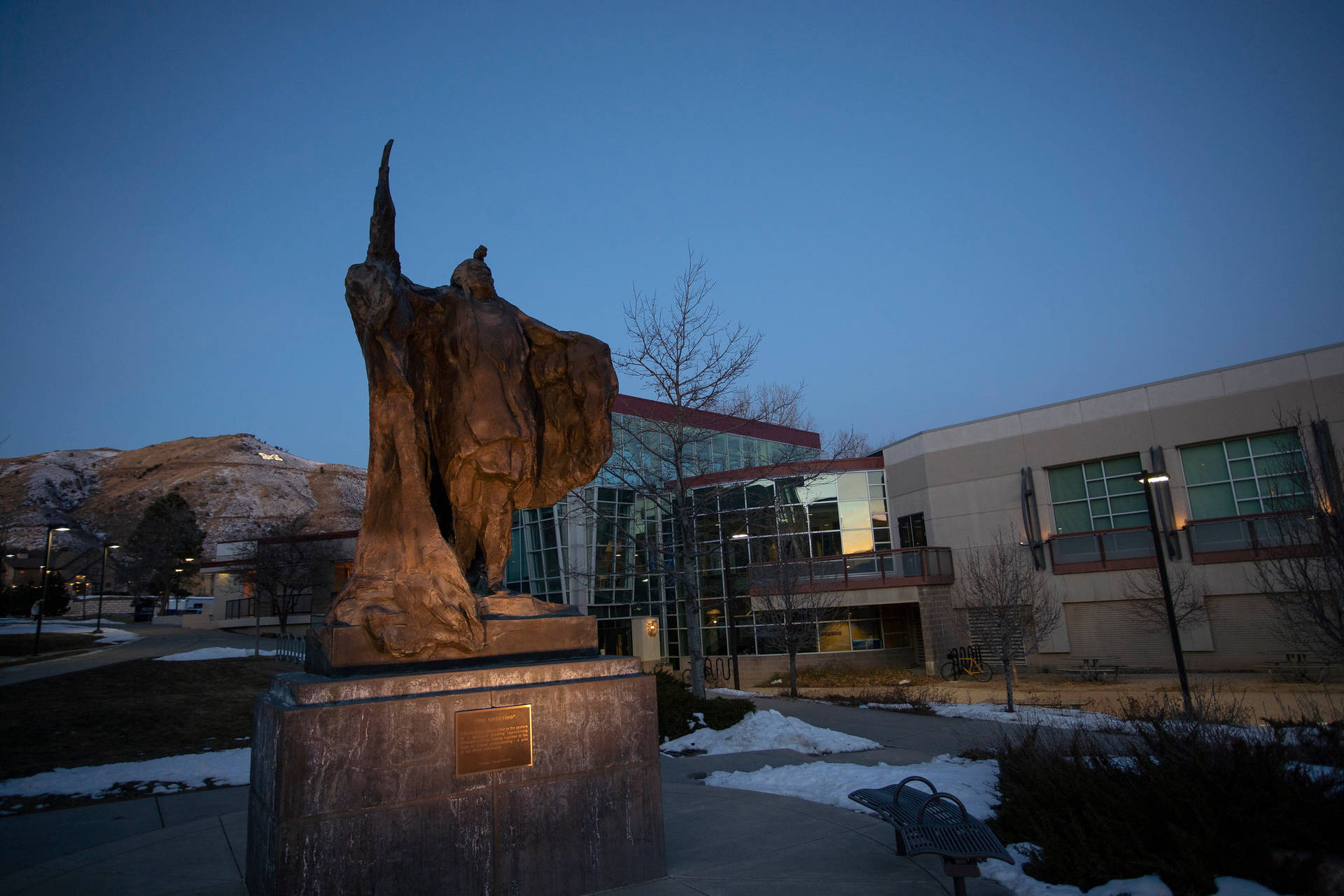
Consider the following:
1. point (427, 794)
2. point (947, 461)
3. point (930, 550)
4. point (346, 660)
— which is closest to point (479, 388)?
point (346, 660)

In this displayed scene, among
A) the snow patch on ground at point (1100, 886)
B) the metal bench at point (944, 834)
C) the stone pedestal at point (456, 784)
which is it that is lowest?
the snow patch on ground at point (1100, 886)

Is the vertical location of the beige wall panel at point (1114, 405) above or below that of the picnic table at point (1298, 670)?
above

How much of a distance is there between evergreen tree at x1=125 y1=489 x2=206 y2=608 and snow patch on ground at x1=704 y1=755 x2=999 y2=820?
205ft

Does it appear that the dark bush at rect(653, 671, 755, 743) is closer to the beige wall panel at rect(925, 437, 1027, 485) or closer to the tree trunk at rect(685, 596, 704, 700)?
the tree trunk at rect(685, 596, 704, 700)

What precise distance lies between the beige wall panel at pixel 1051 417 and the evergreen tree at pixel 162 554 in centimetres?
5890

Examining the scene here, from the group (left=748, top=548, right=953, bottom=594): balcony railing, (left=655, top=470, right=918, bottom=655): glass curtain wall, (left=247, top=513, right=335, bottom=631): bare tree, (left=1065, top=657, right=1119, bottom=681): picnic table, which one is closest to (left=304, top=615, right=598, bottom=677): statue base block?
(left=655, top=470, right=918, bottom=655): glass curtain wall

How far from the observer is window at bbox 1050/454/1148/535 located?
1048 inches

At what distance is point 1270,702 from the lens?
53.9ft

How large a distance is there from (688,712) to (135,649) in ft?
79.3

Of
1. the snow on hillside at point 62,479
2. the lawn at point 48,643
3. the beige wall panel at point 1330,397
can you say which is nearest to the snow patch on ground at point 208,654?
the lawn at point 48,643

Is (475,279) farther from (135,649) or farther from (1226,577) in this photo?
(135,649)

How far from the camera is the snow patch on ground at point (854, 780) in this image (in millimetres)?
6688

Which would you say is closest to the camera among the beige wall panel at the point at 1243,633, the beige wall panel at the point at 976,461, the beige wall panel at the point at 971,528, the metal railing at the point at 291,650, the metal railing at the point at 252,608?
the beige wall panel at the point at 1243,633

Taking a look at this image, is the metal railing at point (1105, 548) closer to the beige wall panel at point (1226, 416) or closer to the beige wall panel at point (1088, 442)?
the beige wall panel at point (1088, 442)
